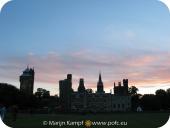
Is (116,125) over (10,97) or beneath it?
beneath

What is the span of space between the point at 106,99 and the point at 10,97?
67.1 ft

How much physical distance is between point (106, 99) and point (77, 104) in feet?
17.4

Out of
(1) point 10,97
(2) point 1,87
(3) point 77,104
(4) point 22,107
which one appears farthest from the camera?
(3) point 77,104

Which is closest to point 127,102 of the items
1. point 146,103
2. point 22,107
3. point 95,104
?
point 146,103

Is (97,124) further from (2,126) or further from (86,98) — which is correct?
(86,98)

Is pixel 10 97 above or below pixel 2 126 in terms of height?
above

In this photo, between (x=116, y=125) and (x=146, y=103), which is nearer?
(x=116, y=125)

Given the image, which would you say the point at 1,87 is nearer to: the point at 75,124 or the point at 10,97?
the point at 10,97

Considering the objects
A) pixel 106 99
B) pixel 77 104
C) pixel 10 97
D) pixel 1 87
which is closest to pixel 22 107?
pixel 10 97

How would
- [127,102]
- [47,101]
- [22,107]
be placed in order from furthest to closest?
[127,102]
[47,101]
[22,107]

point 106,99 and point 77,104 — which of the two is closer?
→ point 77,104

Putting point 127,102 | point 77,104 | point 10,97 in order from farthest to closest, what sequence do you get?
point 77,104, point 127,102, point 10,97

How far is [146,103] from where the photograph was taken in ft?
116

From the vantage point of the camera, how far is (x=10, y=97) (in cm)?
3050
